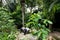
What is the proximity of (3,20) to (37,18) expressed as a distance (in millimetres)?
4920

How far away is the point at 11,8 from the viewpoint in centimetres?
1473

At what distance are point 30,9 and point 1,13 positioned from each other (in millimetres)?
9153

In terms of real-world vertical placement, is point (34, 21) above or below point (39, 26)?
above

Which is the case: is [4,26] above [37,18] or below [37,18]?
below

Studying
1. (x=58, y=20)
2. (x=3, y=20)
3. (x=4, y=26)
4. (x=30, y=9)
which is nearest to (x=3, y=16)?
(x=3, y=20)

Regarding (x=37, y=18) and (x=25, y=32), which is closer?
(x=37, y=18)

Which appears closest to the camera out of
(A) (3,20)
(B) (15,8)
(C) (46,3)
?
(A) (3,20)

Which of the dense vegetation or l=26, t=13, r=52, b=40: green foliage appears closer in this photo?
l=26, t=13, r=52, b=40: green foliage

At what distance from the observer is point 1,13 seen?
10.2m

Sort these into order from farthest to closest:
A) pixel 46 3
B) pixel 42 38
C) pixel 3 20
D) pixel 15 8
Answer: pixel 15 8 < pixel 46 3 < pixel 3 20 < pixel 42 38

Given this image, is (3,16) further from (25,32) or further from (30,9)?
(30,9)

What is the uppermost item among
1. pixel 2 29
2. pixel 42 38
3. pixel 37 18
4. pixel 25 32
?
pixel 37 18

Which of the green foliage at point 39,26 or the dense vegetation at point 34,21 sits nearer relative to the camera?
the green foliage at point 39,26

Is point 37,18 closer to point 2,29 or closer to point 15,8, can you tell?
point 2,29
